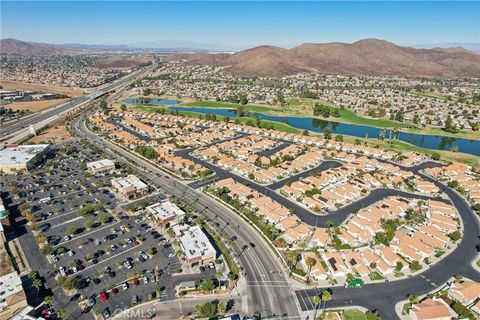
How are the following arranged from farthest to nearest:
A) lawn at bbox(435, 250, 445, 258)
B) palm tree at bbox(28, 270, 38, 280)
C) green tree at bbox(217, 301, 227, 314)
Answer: lawn at bbox(435, 250, 445, 258)
palm tree at bbox(28, 270, 38, 280)
green tree at bbox(217, 301, 227, 314)

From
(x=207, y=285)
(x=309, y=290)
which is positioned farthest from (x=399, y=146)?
(x=207, y=285)

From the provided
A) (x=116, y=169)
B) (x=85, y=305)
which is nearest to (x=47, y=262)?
(x=85, y=305)

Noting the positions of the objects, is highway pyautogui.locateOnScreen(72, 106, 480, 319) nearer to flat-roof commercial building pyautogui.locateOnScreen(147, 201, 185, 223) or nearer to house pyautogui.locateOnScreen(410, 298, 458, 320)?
house pyautogui.locateOnScreen(410, 298, 458, 320)

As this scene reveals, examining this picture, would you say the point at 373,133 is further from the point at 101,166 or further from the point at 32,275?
the point at 32,275

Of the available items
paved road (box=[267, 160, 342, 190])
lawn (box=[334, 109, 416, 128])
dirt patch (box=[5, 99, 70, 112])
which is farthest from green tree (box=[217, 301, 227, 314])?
dirt patch (box=[5, 99, 70, 112])

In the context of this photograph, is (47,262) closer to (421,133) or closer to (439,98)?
(421,133)

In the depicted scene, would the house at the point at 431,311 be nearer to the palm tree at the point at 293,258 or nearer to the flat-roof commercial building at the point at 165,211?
the palm tree at the point at 293,258
